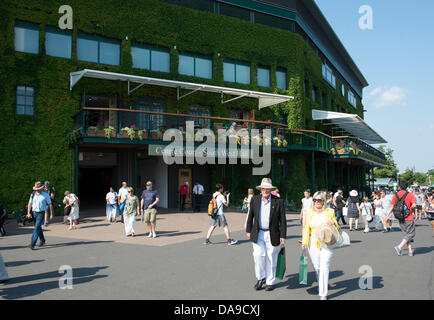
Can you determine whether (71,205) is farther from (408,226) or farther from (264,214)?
(408,226)

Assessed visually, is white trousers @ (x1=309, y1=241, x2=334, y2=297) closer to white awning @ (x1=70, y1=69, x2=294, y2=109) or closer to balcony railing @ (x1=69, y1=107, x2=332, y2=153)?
balcony railing @ (x1=69, y1=107, x2=332, y2=153)

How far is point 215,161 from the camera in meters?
23.5

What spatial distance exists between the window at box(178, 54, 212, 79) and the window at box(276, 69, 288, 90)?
5714mm

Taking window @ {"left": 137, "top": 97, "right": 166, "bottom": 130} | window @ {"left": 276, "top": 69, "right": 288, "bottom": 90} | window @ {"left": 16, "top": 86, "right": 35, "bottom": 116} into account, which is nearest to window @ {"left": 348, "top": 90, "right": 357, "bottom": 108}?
window @ {"left": 276, "top": 69, "right": 288, "bottom": 90}

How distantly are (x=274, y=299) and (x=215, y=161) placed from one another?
1798 centimetres

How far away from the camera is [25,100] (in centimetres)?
1834

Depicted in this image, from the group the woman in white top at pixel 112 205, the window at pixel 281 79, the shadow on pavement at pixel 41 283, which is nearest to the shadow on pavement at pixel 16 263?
the shadow on pavement at pixel 41 283

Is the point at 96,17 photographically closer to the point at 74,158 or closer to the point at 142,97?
the point at 142,97

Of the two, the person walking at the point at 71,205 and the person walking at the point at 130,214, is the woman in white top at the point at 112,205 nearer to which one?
the person walking at the point at 71,205

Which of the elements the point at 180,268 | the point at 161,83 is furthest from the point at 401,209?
the point at 161,83

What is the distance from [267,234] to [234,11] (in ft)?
74.6

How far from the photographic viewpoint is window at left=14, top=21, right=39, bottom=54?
59.9 ft

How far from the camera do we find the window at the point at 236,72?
25.1 meters
